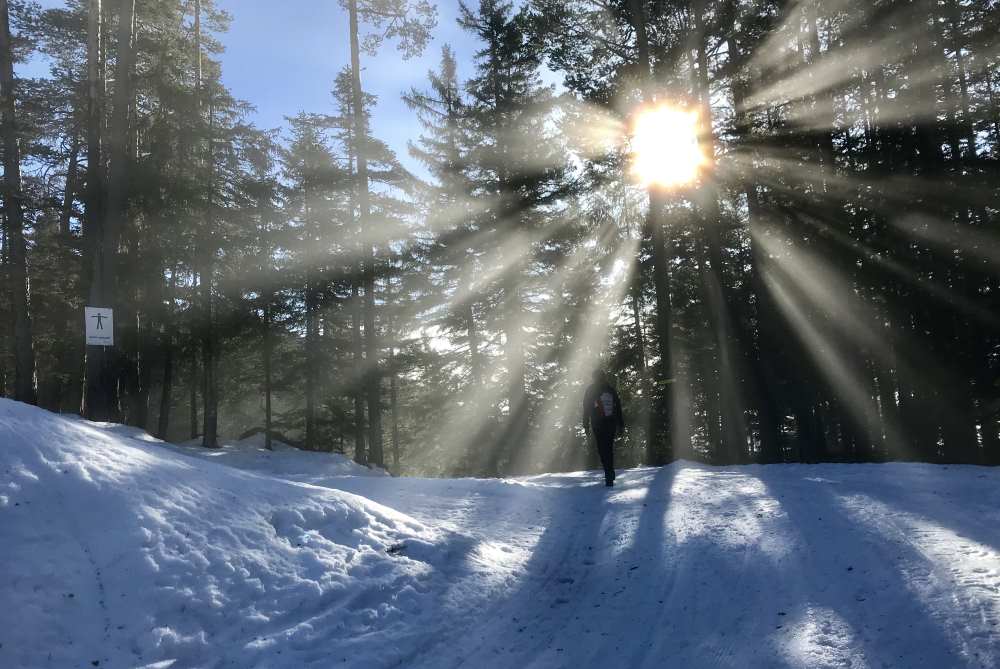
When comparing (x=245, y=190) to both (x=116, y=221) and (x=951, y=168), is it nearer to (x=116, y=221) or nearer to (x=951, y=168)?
(x=116, y=221)

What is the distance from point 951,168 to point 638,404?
39.7 ft

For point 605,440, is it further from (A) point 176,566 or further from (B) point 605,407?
(A) point 176,566

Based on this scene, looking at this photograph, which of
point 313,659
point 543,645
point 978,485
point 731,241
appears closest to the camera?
point 313,659

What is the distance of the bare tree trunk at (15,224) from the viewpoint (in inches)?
658

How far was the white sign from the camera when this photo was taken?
1165 centimetres

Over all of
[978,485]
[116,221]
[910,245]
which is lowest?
[978,485]

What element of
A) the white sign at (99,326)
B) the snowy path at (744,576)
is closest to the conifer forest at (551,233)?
the white sign at (99,326)

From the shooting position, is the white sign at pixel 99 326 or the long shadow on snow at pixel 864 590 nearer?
the long shadow on snow at pixel 864 590

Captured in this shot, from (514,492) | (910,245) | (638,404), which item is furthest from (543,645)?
(638,404)

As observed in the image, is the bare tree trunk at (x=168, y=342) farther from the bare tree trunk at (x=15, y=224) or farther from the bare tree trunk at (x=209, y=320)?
the bare tree trunk at (x=15, y=224)

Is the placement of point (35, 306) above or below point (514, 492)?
above

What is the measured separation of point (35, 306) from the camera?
80.5 ft

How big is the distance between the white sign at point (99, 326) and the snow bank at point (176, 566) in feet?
19.7

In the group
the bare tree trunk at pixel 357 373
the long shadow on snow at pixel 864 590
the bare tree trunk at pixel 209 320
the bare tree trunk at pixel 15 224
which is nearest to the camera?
the long shadow on snow at pixel 864 590
